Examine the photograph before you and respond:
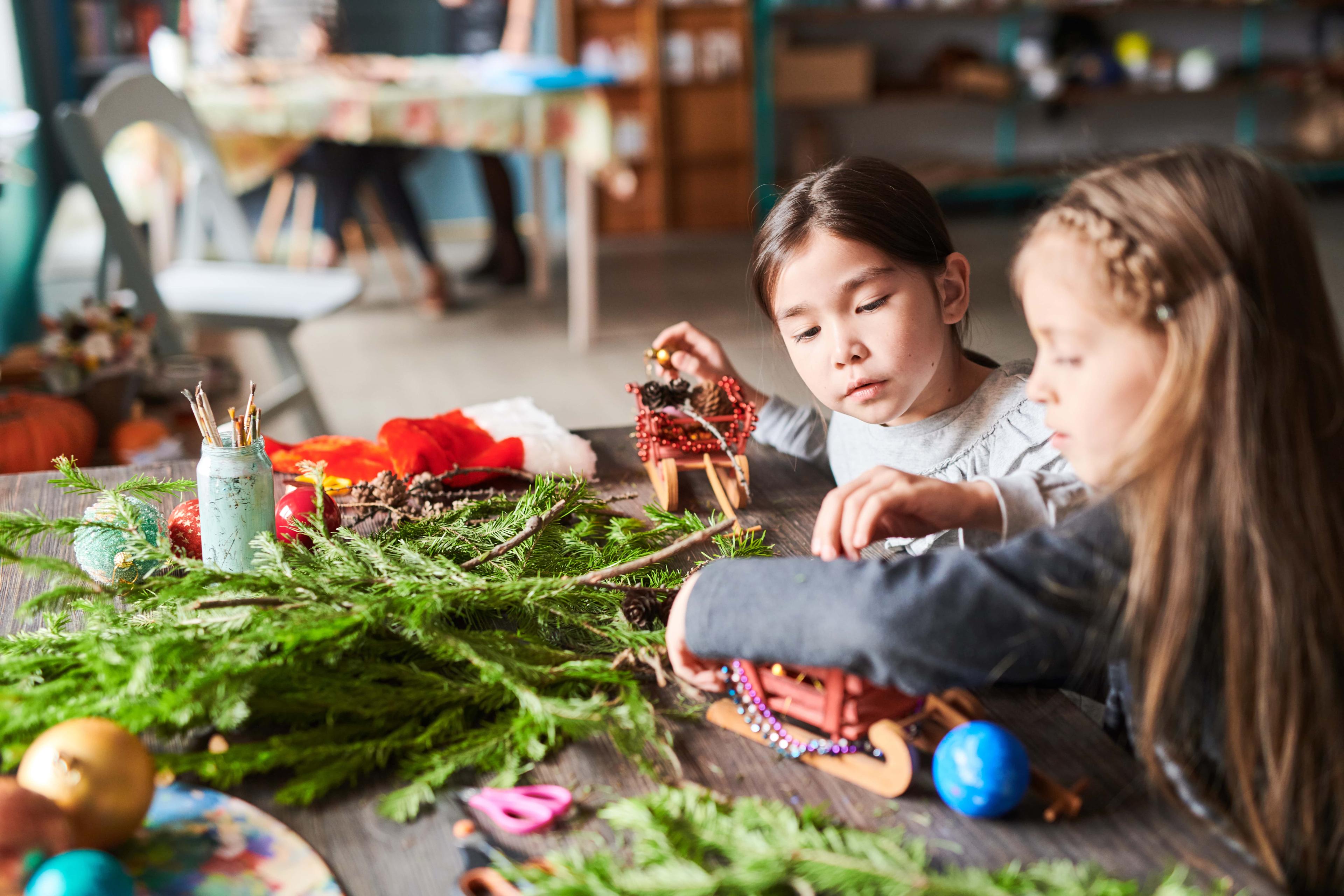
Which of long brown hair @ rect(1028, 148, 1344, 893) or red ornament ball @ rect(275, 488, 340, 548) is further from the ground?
long brown hair @ rect(1028, 148, 1344, 893)

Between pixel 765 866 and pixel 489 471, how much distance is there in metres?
0.70

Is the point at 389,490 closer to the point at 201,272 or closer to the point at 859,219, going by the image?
the point at 859,219

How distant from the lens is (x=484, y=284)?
5.23 meters

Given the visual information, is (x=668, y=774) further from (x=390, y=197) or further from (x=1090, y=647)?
(x=390, y=197)

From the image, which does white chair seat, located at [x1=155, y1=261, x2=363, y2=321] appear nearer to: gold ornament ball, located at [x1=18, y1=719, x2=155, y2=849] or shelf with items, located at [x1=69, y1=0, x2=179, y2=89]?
gold ornament ball, located at [x1=18, y1=719, x2=155, y2=849]

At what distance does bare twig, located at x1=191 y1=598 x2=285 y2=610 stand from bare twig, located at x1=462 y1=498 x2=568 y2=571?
16 cm

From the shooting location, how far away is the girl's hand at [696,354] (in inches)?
50.3

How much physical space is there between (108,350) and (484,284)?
2812 millimetres

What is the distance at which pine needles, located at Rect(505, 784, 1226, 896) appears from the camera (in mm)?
544

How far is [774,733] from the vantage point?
70 cm

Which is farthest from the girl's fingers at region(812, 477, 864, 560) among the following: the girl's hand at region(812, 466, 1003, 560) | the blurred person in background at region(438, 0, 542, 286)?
the blurred person in background at region(438, 0, 542, 286)

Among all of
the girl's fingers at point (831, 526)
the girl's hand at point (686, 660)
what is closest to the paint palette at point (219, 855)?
the girl's hand at point (686, 660)

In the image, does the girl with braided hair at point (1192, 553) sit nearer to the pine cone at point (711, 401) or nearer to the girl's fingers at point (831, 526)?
the girl's fingers at point (831, 526)

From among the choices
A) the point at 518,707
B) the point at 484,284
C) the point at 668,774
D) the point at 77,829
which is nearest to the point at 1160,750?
the point at 668,774
